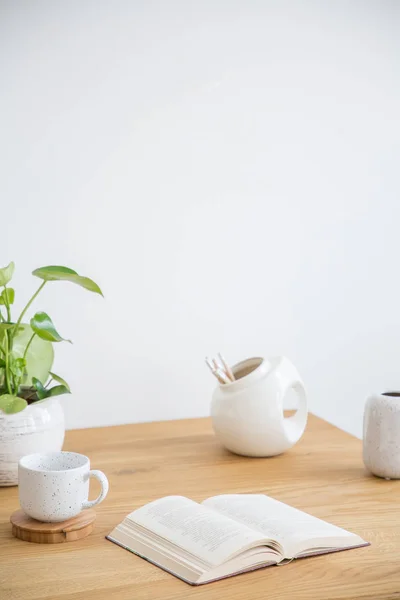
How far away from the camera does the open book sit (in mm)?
950

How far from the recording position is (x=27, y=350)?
4.40 ft

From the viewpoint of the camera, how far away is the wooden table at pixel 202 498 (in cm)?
91

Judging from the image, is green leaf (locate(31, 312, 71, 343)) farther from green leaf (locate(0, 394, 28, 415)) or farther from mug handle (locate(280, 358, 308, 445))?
mug handle (locate(280, 358, 308, 445))

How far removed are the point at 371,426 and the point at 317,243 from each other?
0.59m

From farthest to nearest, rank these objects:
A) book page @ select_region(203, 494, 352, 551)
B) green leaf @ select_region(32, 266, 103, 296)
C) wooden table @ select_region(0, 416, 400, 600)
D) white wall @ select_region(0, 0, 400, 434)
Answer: white wall @ select_region(0, 0, 400, 434)
green leaf @ select_region(32, 266, 103, 296)
book page @ select_region(203, 494, 352, 551)
wooden table @ select_region(0, 416, 400, 600)

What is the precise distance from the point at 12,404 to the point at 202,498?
33 centimetres

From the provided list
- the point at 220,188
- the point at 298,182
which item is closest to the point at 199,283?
the point at 220,188

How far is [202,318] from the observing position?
1.72 meters

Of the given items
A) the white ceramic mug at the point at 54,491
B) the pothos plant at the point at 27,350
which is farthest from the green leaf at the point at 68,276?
the white ceramic mug at the point at 54,491

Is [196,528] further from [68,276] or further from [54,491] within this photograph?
[68,276]

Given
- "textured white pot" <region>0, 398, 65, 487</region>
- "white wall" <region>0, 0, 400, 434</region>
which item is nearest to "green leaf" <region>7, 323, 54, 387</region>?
"textured white pot" <region>0, 398, 65, 487</region>

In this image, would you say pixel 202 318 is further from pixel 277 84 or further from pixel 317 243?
pixel 277 84

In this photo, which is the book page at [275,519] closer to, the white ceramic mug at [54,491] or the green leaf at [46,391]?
the white ceramic mug at [54,491]

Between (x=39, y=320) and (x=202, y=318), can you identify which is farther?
(x=202, y=318)
